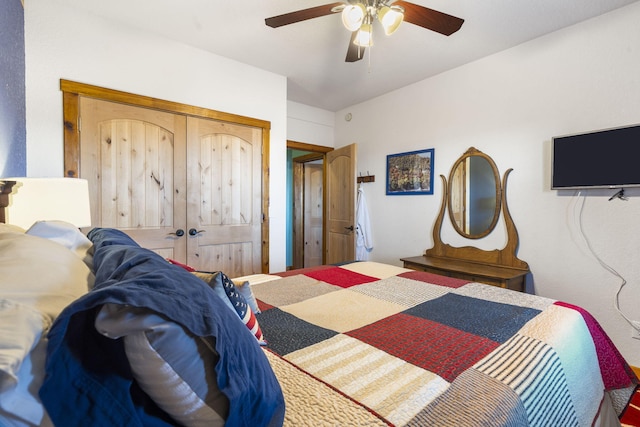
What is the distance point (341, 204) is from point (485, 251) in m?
1.85

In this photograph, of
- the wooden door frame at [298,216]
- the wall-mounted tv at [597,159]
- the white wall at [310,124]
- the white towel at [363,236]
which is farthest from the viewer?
the wooden door frame at [298,216]

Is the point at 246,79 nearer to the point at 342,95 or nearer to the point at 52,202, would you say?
the point at 342,95

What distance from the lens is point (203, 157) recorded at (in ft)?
9.36

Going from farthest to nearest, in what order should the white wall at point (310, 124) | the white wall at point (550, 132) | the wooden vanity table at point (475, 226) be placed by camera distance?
the white wall at point (310, 124) < the wooden vanity table at point (475, 226) < the white wall at point (550, 132)

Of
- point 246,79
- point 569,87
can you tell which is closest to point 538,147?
point 569,87

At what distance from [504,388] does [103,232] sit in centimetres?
161

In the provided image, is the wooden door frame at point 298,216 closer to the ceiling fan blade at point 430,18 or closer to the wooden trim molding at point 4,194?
the ceiling fan blade at point 430,18

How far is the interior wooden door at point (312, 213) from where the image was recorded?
5289 millimetres

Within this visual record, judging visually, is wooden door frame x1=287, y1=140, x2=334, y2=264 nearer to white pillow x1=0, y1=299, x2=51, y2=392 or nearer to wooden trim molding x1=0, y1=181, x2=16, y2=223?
wooden trim molding x1=0, y1=181, x2=16, y2=223

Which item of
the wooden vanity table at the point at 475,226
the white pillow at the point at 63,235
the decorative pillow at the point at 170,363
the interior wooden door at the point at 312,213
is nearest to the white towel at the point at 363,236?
the wooden vanity table at the point at 475,226

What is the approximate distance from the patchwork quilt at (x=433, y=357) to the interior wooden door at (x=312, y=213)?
3.53 metres

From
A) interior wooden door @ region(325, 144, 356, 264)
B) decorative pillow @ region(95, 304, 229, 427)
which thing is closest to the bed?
decorative pillow @ region(95, 304, 229, 427)

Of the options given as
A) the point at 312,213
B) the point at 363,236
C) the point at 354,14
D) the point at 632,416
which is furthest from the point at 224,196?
the point at 632,416

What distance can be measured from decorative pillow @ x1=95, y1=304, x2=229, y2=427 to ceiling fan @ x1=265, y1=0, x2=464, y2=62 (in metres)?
1.78
